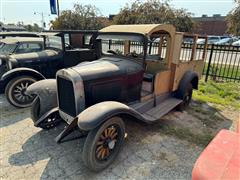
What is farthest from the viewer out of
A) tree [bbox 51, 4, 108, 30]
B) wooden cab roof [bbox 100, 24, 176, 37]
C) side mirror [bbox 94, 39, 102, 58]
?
tree [bbox 51, 4, 108, 30]

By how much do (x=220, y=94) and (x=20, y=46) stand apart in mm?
6719

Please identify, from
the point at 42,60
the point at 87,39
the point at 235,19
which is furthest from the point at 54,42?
the point at 235,19

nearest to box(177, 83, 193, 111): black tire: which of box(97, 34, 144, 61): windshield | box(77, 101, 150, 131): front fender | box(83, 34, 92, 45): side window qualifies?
box(97, 34, 144, 61): windshield

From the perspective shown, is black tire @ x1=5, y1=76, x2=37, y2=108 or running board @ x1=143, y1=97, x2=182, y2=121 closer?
running board @ x1=143, y1=97, x2=182, y2=121

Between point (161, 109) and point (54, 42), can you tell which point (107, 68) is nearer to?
point (161, 109)

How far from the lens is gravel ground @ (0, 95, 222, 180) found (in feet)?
9.06

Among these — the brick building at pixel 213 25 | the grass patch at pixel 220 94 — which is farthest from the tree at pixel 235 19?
the brick building at pixel 213 25

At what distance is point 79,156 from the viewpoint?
10.2 ft

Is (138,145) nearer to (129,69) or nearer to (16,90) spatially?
(129,69)

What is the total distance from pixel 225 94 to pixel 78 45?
5.15 metres

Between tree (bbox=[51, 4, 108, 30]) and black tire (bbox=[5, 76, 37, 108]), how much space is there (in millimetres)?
15411

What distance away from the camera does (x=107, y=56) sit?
4.21 meters

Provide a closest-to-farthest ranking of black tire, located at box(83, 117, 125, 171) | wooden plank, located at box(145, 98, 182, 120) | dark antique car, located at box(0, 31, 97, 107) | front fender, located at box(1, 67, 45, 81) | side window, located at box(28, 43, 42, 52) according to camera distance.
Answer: black tire, located at box(83, 117, 125, 171), wooden plank, located at box(145, 98, 182, 120), front fender, located at box(1, 67, 45, 81), dark antique car, located at box(0, 31, 97, 107), side window, located at box(28, 43, 42, 52)

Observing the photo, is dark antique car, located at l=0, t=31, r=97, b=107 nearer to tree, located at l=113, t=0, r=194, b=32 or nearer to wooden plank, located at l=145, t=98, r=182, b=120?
wooden plank, located at l=145, t=98, r=182, b=120
